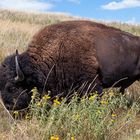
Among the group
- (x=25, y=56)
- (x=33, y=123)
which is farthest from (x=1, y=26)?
(x=33, y=123)

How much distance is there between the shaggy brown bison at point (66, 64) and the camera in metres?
7.21

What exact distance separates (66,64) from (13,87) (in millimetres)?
1016

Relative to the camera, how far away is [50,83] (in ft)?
24.5

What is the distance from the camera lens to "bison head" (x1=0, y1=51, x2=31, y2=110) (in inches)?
279

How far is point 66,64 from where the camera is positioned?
24.3ft

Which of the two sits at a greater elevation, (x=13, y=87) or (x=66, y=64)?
(x=66, y=64)

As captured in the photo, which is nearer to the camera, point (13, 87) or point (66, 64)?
point (13, 87)

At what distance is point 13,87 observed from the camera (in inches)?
283

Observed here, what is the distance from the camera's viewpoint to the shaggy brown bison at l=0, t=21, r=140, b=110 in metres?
7.21

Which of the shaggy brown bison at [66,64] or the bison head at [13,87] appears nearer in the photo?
the bison head at [13,87]

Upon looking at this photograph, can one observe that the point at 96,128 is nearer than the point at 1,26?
Yes

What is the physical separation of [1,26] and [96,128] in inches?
506

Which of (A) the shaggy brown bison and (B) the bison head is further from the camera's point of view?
(A) the shaggy brown bison

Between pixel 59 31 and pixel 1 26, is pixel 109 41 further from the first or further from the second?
pixel 1 26
